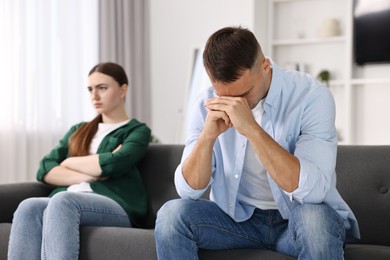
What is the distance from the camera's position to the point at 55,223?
2.56 metres

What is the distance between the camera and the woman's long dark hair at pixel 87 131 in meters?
3.14

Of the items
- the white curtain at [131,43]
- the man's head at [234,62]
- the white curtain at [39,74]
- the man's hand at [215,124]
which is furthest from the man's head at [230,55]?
the white curtain at [131,43]

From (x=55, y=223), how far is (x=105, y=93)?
0.77 meters

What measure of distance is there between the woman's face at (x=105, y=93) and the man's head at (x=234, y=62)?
1.09 m

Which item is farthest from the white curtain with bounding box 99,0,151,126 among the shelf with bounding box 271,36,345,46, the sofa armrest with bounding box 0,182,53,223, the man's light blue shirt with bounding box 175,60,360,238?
the man's light blue shirt with bounding box 175,60,360,238

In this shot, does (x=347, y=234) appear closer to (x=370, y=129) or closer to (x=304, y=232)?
(x=304, y=232)

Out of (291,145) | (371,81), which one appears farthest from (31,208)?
(371,81)

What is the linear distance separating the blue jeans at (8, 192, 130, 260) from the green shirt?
163mm

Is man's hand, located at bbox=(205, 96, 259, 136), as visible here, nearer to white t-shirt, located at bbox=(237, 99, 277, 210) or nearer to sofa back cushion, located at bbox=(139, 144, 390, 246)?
white t-shirt, located at bbox=(237, 99, 277, 210)

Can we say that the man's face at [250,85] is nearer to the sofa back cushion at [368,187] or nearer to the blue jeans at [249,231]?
the blue jeans at [249,231]

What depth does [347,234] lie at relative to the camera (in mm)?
2271

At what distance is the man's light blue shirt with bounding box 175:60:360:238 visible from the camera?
6.80 ft

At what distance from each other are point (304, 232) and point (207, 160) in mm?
391

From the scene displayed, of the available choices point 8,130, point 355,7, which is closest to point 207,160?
point 8,130
